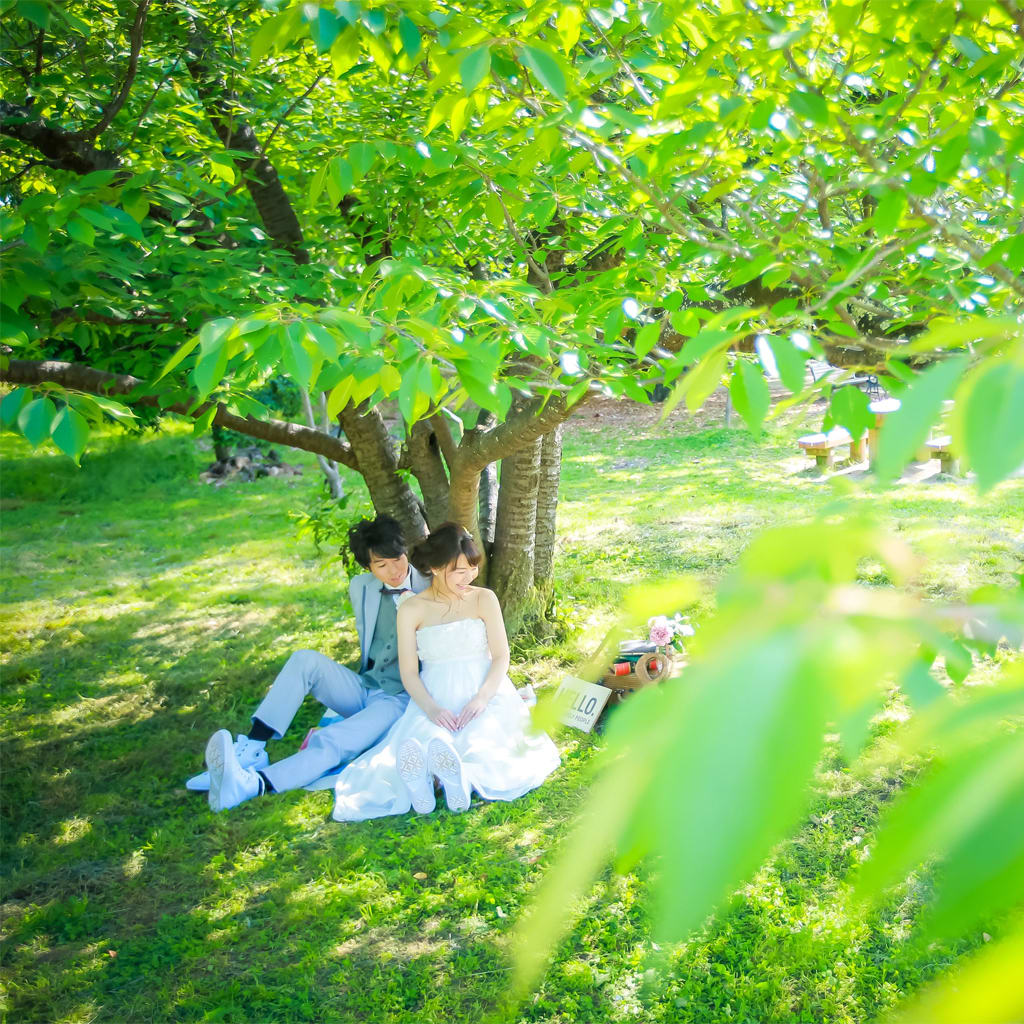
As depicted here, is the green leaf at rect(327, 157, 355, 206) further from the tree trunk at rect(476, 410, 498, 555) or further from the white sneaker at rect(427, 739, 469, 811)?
the tree trunk at rect(476, 410, 498, 555)

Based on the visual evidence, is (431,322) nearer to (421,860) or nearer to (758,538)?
(758,538)

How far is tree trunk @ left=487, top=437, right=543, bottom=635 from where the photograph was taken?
18.1 ft

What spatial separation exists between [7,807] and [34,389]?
295 cm

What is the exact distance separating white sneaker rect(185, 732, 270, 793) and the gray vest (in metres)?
0.75

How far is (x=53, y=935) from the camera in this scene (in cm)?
333

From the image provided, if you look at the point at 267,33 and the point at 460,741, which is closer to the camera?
the point at 267,33

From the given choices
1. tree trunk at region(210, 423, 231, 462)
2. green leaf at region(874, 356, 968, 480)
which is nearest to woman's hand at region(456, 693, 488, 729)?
green leaf at region(874, 356, 968, 480)

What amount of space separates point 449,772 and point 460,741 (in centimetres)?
21

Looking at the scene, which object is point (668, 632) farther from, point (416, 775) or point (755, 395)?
point (755, 395)

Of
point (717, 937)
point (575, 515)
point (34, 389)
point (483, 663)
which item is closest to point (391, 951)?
point (717, 937)

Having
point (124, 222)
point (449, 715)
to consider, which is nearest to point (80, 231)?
point (124, 222)

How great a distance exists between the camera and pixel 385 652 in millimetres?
4922

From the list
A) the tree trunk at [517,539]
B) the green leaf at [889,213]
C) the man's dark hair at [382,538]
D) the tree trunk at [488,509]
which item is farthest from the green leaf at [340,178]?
the tree trunk at [488,509]

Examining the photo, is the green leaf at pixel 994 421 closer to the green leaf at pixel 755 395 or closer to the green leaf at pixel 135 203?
the green leaf at pixel 755 395
